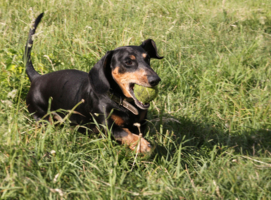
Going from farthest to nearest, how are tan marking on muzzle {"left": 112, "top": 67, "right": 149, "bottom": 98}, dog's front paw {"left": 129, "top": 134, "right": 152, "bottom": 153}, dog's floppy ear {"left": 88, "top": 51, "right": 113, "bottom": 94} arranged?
dog's floppy ear {"left": 88, "top": 51, "right": 113, "bottom": 94}
tan marking on muzzle {"left": 112, "top": 67, "right": 149, "bottom": 98}
dog's front paw {"left": 129, "top": 134, "right": 152, "bottom": 153}

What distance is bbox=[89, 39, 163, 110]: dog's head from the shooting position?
2670 mm

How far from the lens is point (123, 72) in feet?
9.15

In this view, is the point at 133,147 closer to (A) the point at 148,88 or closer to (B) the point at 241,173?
(A) the point at 148,88

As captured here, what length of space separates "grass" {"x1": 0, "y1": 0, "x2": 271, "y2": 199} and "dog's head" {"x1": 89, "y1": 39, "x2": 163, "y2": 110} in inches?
16.5

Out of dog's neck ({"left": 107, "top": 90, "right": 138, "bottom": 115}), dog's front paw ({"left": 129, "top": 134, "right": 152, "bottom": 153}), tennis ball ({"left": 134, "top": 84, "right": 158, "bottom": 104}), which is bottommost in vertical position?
dog's front paw ({"left": 129, "top": 134, "right": 152, "bottom": 153})

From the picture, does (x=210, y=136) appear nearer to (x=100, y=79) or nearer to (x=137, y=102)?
(x=137, y=102)

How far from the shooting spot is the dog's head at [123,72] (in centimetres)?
267

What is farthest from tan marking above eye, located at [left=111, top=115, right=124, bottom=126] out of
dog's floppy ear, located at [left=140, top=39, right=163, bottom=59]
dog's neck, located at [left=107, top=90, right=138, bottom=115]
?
dog's floppy ear, located at [left=140, top=39, right=163, bottom=59]

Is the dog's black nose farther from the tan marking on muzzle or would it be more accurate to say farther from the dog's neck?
the dog's neck

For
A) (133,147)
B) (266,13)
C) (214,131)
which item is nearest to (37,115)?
(133,147)

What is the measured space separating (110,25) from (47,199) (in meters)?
3.42

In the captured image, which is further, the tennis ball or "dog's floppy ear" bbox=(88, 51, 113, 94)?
"dog's floppy ear" bbox=(88, 51, 113, 94)

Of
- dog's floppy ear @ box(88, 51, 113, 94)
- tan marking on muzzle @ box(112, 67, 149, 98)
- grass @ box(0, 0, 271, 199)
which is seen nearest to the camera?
grass @ box(0, 0, 271, 199)

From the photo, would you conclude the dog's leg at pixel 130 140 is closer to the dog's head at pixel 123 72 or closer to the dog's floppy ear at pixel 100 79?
the dog's head at pixel 123 72
